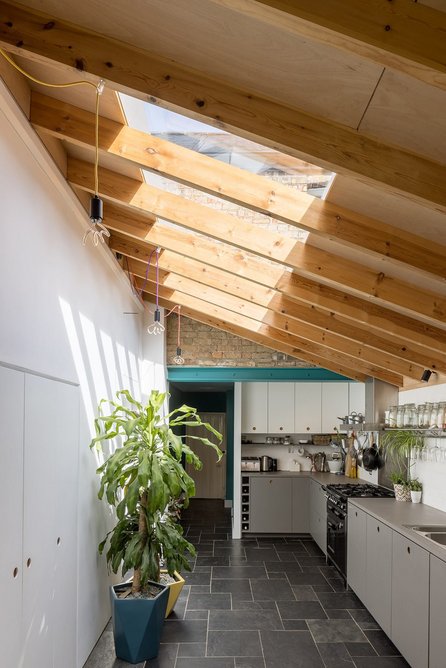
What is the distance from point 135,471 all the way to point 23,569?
5.24 ft

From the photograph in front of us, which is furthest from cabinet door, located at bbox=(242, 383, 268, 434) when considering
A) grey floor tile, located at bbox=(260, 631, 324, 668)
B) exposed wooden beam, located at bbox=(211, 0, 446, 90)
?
exposed wooden beam, located at bbox=(211, 0, 446, 90)

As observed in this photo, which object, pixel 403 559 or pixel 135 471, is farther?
pixel 135 471

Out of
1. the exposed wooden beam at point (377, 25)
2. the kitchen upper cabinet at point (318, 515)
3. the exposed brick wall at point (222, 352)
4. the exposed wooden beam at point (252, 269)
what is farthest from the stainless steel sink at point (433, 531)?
the exposed brick wall at point (222, 352)

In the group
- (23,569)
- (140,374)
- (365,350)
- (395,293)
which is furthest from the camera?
(140,374)

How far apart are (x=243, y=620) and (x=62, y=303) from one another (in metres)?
3.10

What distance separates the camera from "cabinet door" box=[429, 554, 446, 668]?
3316 millimetres

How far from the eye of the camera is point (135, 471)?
4348mm

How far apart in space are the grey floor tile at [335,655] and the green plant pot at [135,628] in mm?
1219

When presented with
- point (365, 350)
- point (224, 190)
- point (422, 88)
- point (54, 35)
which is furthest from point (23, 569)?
point (365, 350)

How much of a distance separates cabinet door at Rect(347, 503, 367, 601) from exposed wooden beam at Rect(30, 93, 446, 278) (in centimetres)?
293

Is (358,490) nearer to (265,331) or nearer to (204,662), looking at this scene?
(265,331)

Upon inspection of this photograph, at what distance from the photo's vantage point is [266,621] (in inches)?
191

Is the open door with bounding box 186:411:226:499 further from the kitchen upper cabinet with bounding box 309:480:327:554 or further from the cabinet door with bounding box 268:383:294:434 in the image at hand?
the kitchen upper cabinet with bounding box 309:480:327:554

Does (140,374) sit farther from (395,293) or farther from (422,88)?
(422,88)
